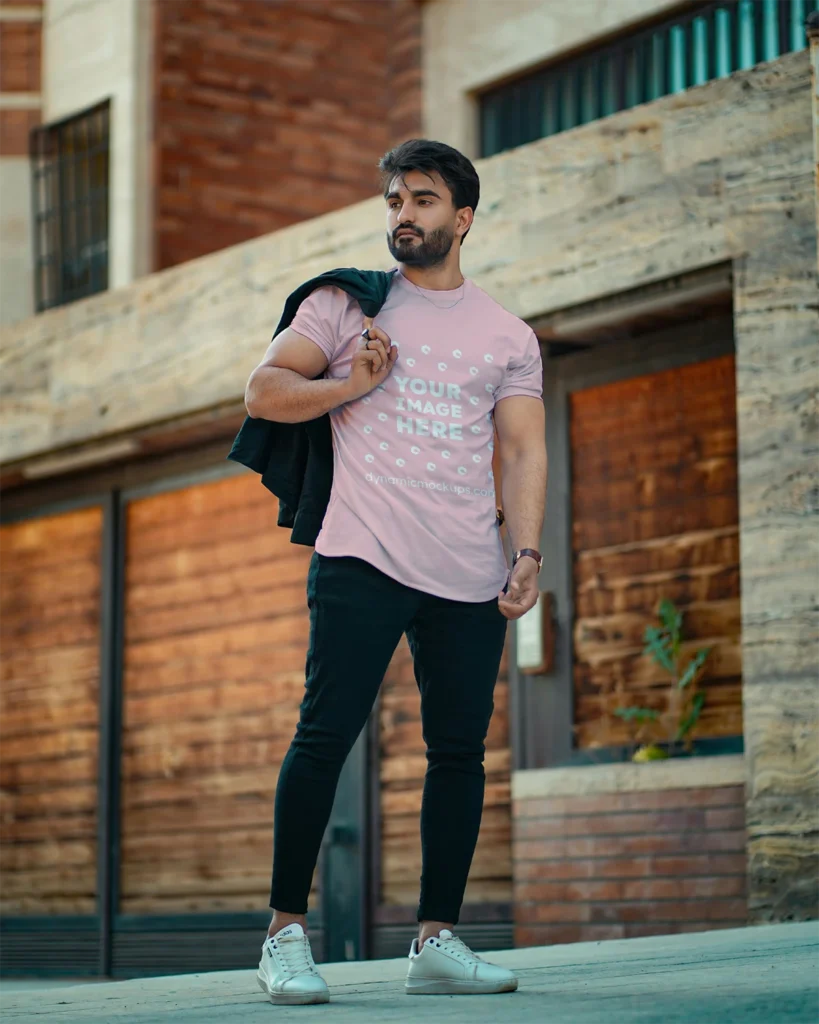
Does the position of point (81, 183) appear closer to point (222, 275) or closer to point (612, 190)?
point (222, 275)

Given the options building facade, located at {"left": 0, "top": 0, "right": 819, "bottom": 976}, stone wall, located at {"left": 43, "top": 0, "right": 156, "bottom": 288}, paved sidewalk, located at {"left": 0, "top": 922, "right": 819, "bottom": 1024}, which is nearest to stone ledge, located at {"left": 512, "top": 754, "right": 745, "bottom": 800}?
building facade, located at {"left": 0, "top": 0, "right": 819, "bottom": 976}

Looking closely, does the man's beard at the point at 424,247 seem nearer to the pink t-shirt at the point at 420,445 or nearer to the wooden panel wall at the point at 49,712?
the pink t-shirt at the point at 420,445

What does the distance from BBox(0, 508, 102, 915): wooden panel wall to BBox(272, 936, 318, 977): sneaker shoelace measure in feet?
21.4

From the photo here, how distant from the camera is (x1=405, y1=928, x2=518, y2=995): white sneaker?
11.8 feet

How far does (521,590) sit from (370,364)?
59cm

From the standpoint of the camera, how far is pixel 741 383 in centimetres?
665

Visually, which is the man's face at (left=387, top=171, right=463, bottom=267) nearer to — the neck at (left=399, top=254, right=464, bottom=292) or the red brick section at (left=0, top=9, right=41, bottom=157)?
the neck at (left=399, top=254, right=464, bottom=292)

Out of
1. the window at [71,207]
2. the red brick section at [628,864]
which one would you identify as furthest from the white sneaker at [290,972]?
the window at [71,207]

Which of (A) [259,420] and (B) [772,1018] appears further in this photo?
(A) [259,420]

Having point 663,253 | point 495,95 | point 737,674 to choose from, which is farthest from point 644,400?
point 495,95

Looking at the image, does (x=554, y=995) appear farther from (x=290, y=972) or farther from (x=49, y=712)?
(x=49, y=712)

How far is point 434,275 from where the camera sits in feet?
13.1

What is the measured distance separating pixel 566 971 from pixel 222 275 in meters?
5.66

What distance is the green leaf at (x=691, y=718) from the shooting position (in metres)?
7.20
